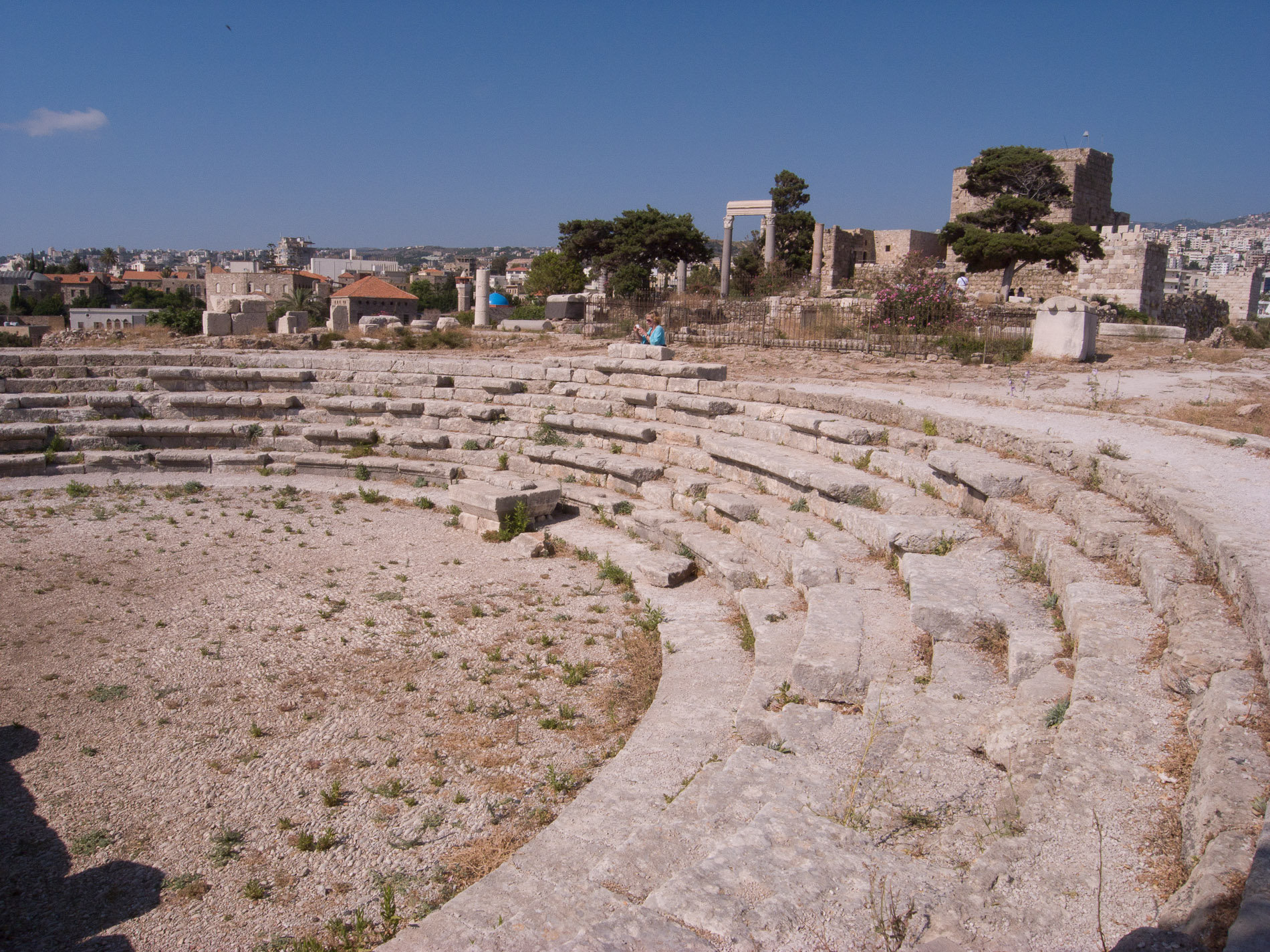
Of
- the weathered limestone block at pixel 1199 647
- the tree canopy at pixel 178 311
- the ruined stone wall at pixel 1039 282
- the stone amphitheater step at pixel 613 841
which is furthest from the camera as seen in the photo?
the ruined stone wall at pixel 1039 282

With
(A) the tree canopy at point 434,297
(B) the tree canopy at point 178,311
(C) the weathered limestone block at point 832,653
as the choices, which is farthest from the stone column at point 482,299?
(A) the tree canopy at point 434,297

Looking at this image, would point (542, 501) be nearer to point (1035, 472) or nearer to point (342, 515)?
point (342, 515)

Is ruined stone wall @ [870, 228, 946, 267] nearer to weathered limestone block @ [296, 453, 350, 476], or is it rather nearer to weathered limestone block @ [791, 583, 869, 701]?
weathered limestone block @ [296, 453, 350, 476]

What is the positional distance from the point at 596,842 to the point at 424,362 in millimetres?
11107

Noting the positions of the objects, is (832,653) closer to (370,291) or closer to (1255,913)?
(1255,913)

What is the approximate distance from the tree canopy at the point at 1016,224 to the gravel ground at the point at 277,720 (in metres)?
28.5

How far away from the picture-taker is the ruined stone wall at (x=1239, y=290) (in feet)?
128

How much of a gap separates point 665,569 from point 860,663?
2.81 meters

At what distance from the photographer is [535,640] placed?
19.5 ft

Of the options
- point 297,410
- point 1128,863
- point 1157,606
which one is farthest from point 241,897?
point 297,410

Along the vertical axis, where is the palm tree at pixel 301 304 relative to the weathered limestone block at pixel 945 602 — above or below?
above

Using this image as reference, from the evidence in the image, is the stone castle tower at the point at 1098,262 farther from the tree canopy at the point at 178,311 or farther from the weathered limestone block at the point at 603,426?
the tree canopy at the point at 178,311

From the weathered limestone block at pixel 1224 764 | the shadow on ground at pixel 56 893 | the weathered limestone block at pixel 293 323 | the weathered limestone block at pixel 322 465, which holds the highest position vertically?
the weathered limestone block at pixel 293 323

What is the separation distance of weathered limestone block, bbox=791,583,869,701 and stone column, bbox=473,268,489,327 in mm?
19850
